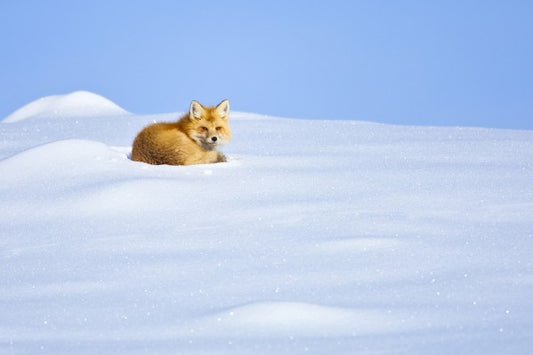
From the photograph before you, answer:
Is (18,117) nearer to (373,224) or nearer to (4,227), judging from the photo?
(4,227)

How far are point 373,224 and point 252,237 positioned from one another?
37.7 inches

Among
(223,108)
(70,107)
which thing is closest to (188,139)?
(223,108)

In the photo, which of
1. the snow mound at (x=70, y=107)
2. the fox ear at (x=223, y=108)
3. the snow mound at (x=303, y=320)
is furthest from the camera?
the snow mound at (x=70, y=107)

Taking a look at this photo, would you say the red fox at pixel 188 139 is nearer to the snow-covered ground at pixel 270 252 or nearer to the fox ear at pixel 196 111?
the fox ear at pixel 196 111

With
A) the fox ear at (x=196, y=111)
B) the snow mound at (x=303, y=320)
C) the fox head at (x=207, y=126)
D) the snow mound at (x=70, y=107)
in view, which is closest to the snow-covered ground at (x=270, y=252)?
the snow mound at (x=303, y=320)

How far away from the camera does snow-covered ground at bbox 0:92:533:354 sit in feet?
11.7

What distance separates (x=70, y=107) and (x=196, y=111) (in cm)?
1032

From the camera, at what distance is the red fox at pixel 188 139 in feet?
26.8

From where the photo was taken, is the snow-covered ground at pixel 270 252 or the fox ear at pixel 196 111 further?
the fox ear at pixel 196 111

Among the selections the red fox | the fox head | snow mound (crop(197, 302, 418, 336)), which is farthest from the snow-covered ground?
the fox head

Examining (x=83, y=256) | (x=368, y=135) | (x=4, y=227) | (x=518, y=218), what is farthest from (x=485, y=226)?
(x=368, y=135)

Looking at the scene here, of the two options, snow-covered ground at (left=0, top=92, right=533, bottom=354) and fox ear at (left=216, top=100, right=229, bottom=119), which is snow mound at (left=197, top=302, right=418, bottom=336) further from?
fox ear at (left=216, top=100, right=229, bottom=119)

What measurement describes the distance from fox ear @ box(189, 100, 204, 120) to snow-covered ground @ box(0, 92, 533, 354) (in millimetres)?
682

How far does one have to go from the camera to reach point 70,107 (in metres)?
17.8
